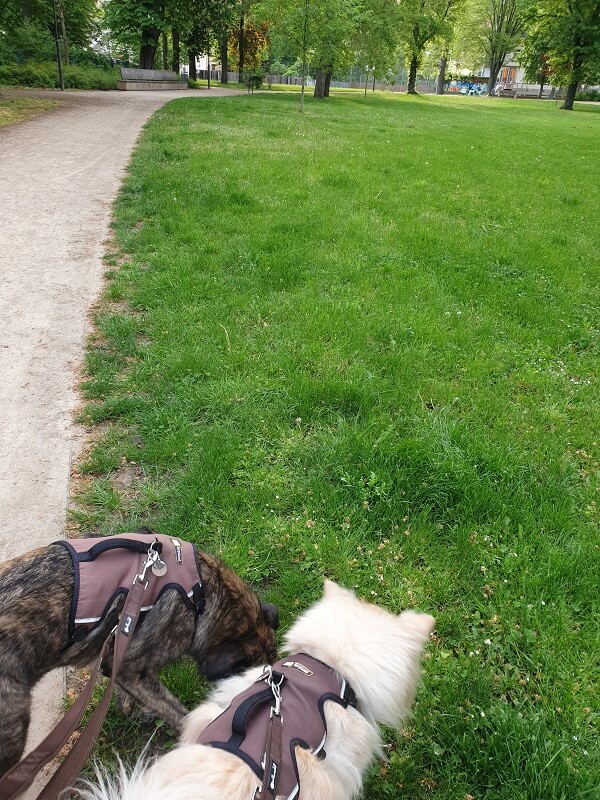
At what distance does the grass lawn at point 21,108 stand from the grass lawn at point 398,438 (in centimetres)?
1313

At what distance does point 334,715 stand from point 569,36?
50.3 metres

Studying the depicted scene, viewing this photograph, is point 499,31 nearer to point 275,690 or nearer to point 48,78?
point 48,78

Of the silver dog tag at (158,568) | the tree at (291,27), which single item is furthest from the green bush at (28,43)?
the silver dog tag at (158,568)

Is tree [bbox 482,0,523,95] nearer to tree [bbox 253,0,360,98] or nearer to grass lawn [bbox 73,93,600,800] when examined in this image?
tree [bbox 253,0,360,98]

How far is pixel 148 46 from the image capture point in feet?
115

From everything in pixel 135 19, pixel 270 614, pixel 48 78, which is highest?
pixel 135 19

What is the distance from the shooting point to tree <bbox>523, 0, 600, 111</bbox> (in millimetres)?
38250

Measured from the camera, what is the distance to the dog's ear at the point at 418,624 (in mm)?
2053

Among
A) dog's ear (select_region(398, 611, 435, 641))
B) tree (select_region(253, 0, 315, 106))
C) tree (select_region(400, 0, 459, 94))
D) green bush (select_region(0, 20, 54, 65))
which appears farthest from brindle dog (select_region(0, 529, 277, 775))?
tree (select_region(400, 0, 459, 94))

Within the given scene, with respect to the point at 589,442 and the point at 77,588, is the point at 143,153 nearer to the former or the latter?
the point at 589,442

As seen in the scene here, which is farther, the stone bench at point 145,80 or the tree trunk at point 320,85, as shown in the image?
the tree trunk at point 320,85

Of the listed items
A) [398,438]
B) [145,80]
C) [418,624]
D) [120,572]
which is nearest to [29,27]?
[145,80]

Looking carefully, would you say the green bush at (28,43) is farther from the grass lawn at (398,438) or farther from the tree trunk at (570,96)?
the tree trunk at (570,96)

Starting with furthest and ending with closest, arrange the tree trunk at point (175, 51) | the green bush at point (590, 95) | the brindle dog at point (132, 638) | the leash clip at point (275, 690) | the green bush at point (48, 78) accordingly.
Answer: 1. the green bush at point (590, 95)
2. the tree trunk at point (175, 51)
3. the green bush at point (48, 78)
4. the brindle dog at point (132, 638)
5. the leash clip at point (275, 690)
